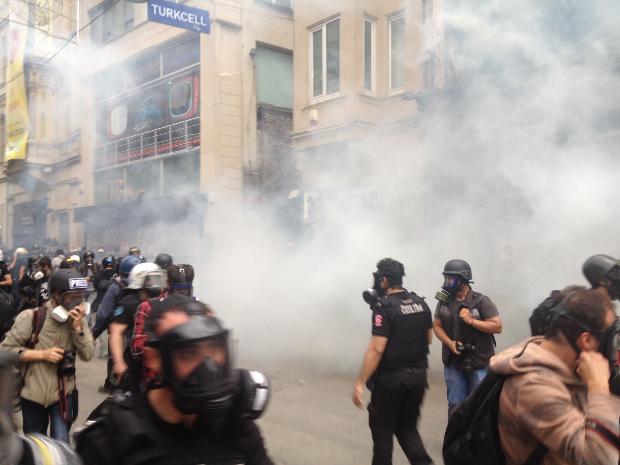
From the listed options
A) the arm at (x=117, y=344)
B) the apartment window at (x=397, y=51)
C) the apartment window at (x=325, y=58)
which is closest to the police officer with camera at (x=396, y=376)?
the arm at (x=117, y=344)

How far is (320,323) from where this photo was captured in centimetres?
814

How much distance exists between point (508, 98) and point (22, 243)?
19972 mm

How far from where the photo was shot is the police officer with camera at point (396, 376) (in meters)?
3.24

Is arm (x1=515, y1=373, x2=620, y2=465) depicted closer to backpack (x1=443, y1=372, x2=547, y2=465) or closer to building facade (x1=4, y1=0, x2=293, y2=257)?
backpack (x1=443, y1=372, x2=547, y2=465)

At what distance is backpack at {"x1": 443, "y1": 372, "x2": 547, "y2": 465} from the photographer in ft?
5.86

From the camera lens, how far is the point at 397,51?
10.1 metres

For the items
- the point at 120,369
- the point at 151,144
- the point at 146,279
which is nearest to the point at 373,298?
the point at 146,279

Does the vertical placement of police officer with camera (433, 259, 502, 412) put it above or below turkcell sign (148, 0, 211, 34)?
below

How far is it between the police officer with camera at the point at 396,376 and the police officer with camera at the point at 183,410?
6.18 feet

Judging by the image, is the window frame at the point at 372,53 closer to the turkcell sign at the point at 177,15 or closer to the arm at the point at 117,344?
the turkcell sign at the point at 177,15

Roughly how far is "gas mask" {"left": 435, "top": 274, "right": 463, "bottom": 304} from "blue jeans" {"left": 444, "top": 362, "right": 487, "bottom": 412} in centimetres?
44

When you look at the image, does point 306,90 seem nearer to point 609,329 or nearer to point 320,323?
point 320,323

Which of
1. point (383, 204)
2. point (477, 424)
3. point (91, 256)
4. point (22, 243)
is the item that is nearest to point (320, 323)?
point (383, 204)

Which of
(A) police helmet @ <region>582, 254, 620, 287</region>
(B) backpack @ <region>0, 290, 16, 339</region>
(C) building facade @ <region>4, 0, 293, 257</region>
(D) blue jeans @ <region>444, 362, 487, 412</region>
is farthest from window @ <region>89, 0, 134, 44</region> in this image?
(A) police helmet @ <region>582, 254, 620, 287</region>
